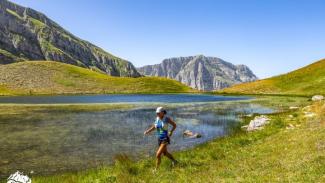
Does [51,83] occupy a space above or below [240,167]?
above

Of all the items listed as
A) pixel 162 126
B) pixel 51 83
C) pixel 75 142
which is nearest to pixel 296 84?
pixel 51 83

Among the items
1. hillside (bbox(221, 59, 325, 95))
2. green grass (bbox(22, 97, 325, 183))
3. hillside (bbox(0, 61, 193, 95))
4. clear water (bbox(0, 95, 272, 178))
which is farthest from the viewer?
hillside (bbox(0, 61, 193, 95))

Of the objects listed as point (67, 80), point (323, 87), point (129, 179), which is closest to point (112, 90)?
point (67, 80)

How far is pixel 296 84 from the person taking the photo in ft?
445

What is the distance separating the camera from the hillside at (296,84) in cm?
12304

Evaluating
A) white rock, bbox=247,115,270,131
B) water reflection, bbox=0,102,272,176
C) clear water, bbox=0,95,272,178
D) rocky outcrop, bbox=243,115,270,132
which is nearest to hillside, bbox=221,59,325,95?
white rock, bbox=247,115,270,131

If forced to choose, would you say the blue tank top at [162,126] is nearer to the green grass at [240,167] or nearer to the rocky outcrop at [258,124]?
the green grass at [240,167]

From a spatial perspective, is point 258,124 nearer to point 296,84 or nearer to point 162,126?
point 162,126

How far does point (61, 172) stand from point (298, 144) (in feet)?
53.6

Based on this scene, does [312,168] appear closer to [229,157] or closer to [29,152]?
[229,157]

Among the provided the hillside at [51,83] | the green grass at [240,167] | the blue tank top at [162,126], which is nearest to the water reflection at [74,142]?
the green grass at [240,167]

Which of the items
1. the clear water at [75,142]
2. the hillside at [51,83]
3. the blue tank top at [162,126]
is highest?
the hillside at [51,83]

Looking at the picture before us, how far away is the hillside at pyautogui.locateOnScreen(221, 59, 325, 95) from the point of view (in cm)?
12304

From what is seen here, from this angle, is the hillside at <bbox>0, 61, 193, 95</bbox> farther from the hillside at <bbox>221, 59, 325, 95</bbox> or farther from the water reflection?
the water reflection
